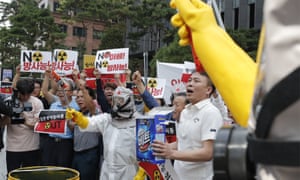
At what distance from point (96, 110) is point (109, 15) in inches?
908

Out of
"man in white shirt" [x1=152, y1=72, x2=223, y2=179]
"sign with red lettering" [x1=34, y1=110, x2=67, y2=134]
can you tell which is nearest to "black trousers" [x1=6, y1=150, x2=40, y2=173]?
"sign with red lettering" [x1=34, y1=110, x2=67, y2=134]

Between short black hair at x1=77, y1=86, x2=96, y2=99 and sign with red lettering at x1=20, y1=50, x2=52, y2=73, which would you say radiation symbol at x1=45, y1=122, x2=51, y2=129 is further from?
sign with red lettering at x1=20, y1=50, x2=52, y2=73

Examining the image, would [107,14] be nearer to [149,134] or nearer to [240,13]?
[240,13]

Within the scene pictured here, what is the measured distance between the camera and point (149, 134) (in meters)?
3.01

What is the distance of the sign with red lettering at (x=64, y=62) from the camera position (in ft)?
21.1

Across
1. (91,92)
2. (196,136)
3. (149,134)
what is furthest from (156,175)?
(91,92)

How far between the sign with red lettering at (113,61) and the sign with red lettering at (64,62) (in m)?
0.56

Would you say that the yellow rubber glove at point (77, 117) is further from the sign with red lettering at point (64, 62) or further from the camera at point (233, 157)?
the camera at point (233, 157)

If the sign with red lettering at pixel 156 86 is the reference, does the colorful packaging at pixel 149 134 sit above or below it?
below

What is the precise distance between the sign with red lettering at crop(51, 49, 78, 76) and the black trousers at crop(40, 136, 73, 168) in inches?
62.4

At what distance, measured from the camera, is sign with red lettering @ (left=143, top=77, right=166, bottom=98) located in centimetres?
850

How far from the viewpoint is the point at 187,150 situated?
A: 2.85 metres

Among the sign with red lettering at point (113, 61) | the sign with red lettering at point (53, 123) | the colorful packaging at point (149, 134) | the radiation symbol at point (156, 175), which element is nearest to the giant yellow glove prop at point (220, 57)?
the colorful packaging at point (149, 134)

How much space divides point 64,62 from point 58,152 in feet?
6.16
